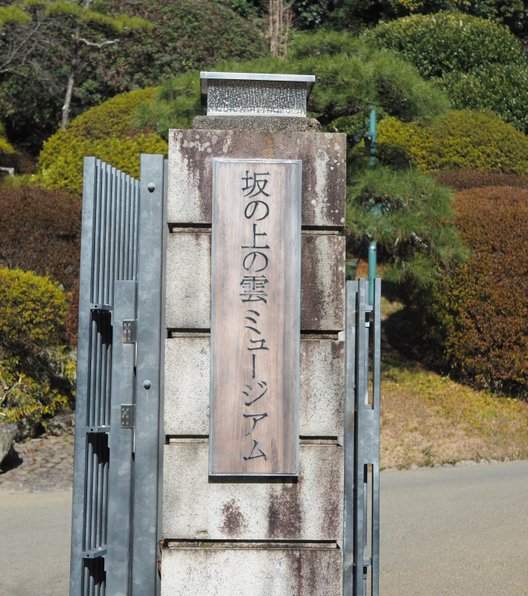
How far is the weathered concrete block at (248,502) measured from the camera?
12.3 feet

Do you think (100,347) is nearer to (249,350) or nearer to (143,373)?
(143,373)

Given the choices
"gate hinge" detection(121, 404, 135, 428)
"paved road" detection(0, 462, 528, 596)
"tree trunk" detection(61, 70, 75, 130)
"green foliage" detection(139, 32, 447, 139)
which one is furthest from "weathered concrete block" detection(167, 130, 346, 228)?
"tree trunk" detection(61, 70, 75, 130)

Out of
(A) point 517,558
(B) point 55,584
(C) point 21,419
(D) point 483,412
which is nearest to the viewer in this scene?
(B) point 55,584

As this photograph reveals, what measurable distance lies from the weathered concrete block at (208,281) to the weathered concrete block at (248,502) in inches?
20.3

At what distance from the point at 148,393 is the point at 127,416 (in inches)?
5.3

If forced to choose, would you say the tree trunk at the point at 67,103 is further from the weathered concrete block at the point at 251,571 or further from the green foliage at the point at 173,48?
the weathered concrete block at the point at 251,571

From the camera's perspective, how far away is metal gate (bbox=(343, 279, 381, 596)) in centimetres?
384

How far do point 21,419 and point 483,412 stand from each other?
16.7 ft

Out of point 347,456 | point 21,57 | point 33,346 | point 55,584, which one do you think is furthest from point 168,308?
point 21,57

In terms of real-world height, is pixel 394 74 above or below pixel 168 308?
above

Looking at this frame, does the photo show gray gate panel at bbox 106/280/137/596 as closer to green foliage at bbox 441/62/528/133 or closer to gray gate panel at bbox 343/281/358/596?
gray gate panel at bbox 343/281/358/596

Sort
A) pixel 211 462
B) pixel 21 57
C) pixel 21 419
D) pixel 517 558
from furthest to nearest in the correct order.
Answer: pixel 21 57, pixel 21 419, pixel 517 558, pixel 211 462

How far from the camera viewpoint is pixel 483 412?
34.1ft

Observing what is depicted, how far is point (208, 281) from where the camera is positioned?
3.77 m
